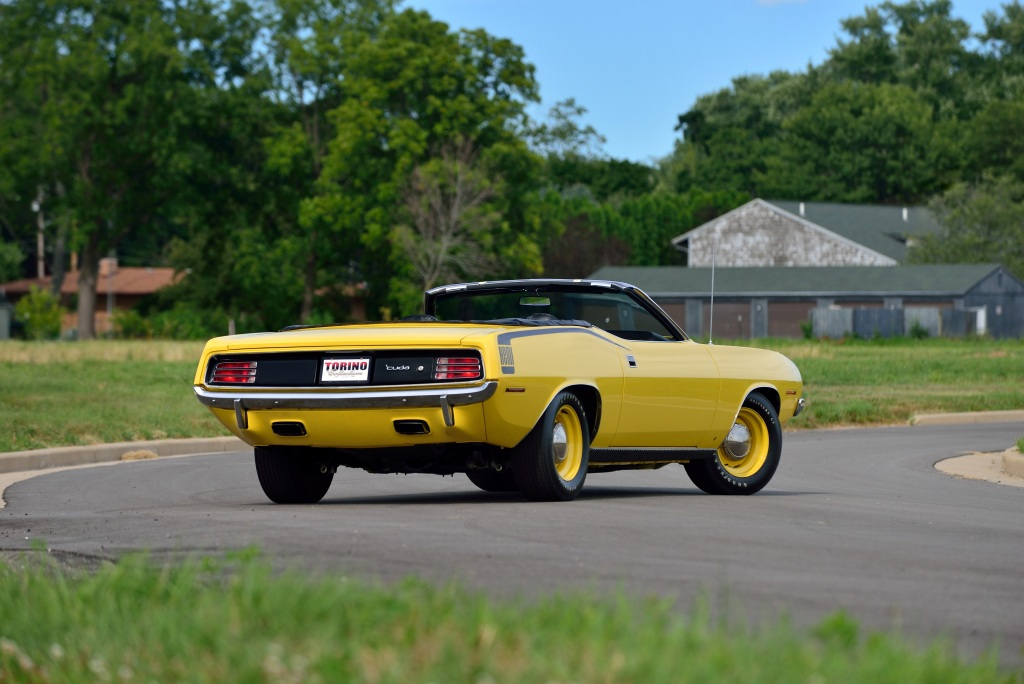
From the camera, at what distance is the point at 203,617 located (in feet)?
17.0

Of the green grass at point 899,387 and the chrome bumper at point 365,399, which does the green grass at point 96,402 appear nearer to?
the chrome bumper at point 365,399

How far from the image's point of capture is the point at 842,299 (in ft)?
282

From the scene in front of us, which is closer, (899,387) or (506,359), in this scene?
(506,359)

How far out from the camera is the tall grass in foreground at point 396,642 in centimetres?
434

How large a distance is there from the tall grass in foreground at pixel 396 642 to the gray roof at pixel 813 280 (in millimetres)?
75041

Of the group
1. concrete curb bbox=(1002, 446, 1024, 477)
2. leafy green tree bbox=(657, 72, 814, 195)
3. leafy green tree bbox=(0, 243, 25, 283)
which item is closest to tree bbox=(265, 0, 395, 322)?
leafy green tree bbox=(0, 243, 25, 283)

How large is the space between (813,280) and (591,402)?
77961 mm

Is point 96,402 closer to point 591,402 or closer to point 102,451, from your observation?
point 102,451

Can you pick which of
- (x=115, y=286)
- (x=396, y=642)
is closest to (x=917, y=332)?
(x=115, y=286)

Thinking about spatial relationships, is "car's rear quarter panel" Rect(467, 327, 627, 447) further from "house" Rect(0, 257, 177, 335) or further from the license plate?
"house" Rect(0, 257, 177, 335)

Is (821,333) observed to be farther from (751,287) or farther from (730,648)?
(730,648)

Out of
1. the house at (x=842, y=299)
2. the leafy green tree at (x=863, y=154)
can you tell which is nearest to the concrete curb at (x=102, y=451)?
the house at (x=842, y=299)

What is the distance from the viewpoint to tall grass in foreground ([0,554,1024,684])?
14.3ft

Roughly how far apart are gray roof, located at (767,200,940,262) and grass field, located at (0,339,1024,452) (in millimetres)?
45365
